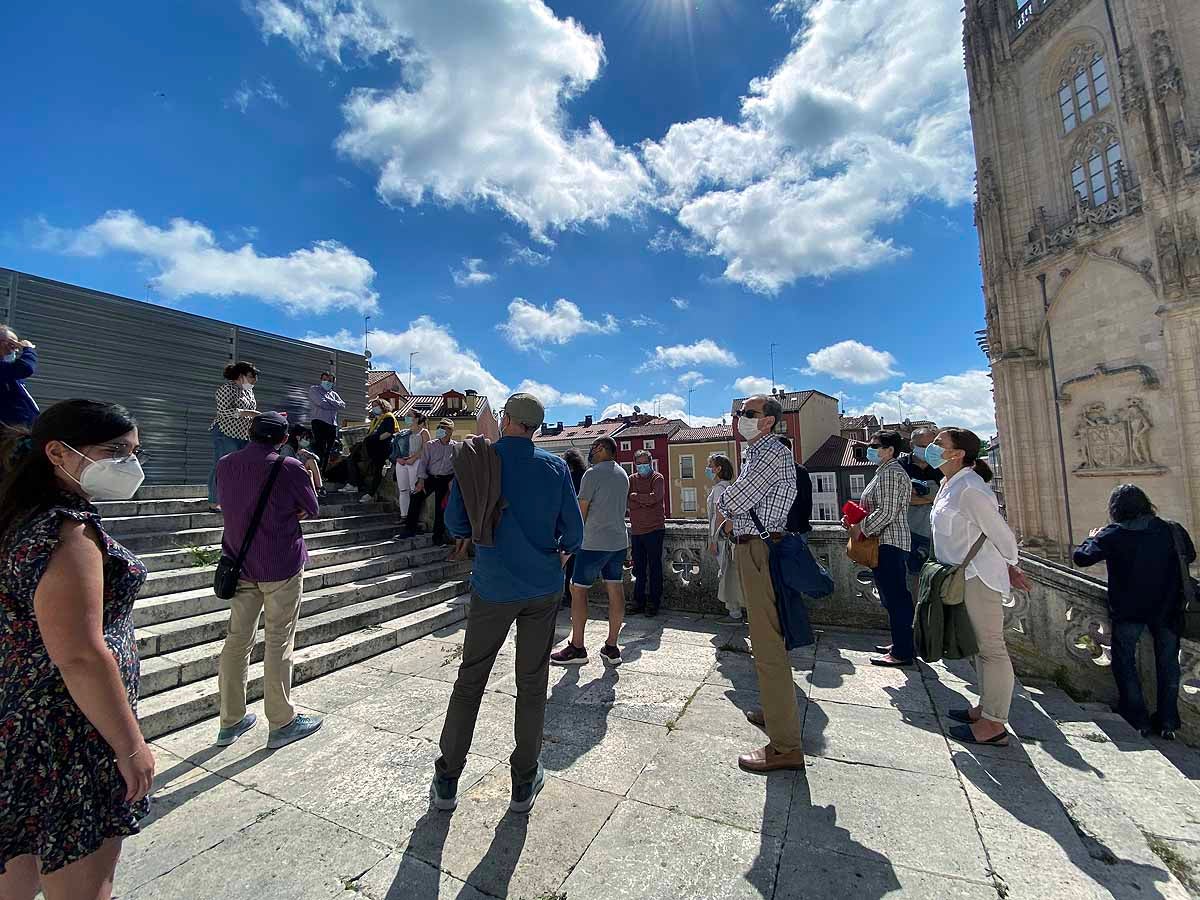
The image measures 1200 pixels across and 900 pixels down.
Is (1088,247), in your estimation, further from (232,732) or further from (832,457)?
(832,457)

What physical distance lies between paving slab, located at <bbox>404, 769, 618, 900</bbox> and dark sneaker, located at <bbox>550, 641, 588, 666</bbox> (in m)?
1.76

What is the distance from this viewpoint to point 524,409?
8.95ft

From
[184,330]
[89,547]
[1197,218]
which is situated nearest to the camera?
[89,547]

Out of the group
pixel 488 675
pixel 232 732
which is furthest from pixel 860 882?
pixel 232 732

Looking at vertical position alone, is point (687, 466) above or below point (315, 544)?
above

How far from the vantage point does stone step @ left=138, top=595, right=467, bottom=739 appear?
3.23 meters

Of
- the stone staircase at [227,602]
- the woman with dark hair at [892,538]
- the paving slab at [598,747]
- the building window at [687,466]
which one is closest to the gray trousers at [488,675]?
the paving slab at [598,747]

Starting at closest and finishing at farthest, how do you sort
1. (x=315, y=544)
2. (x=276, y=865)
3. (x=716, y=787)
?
(x=276, y=865) < (x=716, y=787) < (x=315, y=544)

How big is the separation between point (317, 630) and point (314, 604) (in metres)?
0.51

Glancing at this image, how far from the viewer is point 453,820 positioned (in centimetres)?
236

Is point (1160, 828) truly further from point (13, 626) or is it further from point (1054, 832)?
point (13, 626)

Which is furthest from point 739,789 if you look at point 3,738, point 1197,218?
point 1197,218

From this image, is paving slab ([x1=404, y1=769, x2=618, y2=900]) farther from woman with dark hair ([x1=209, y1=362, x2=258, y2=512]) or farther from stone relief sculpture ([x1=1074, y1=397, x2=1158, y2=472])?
stone relief sculpture ([x1=1074, y1=397, x2=1158, y2=472])

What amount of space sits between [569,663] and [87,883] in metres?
3.30
